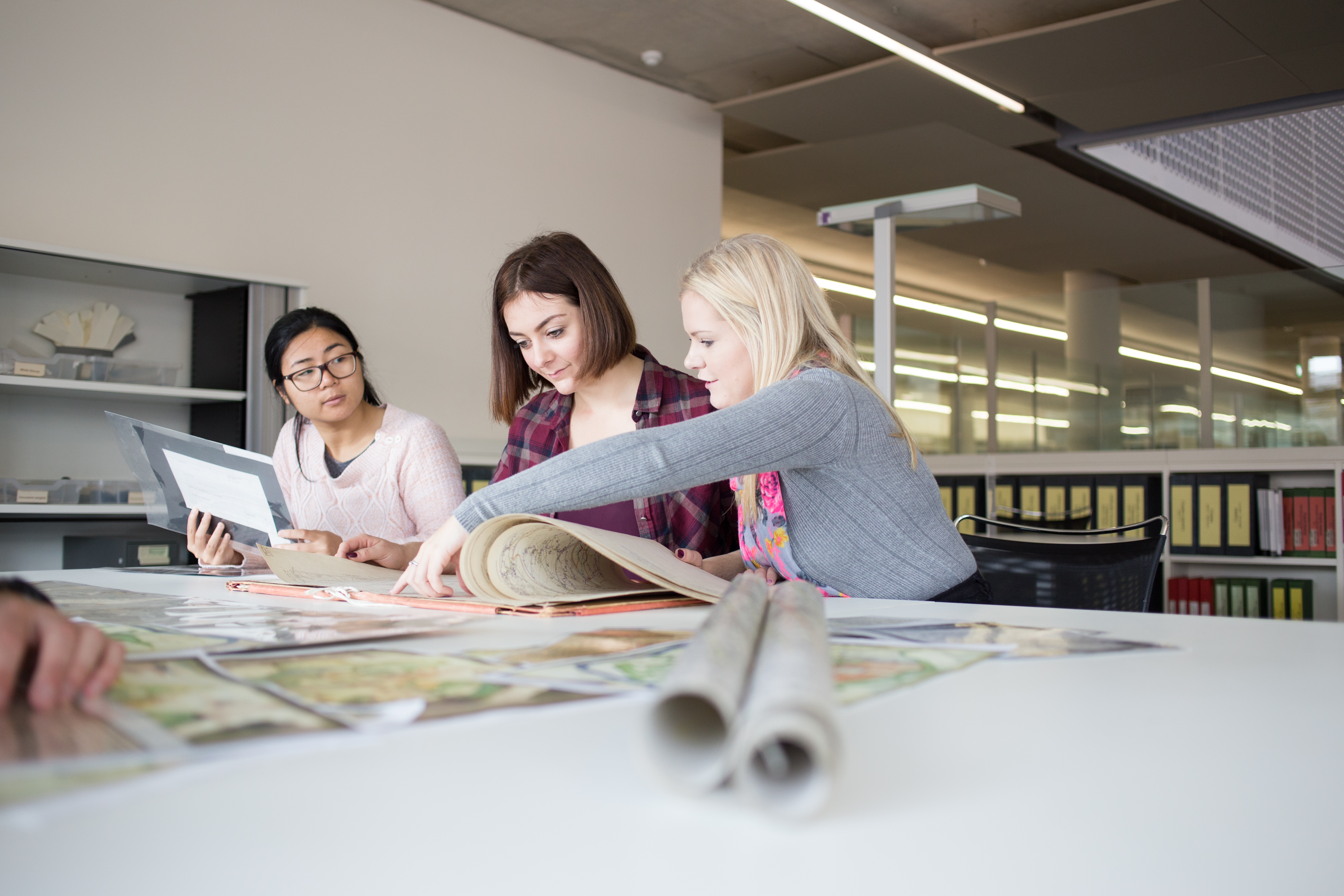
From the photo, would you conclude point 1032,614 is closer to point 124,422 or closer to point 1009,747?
point 1009,747

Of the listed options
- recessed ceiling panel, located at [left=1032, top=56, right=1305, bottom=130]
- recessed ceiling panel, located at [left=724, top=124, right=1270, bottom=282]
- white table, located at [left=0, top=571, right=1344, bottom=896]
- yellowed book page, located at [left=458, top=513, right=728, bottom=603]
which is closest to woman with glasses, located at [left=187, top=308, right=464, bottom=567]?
yellowed book page, located at [left=458, top=513, right=728, bottom=603]

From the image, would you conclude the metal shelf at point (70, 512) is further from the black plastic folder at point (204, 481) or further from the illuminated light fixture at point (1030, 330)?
the illuminated light fixture at point (1030, 330)

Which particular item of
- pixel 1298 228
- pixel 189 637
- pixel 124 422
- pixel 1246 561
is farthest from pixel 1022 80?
pixel 189 637

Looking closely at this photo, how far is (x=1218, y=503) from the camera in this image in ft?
11.5

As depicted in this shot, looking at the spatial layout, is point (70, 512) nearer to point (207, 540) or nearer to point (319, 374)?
point (319, 374)

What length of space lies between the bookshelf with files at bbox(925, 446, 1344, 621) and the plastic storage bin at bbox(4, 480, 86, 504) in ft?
10.0

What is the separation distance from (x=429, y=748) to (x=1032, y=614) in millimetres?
718

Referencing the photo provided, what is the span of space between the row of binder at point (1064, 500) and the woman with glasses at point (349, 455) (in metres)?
1.97

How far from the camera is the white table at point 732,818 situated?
0.30 m

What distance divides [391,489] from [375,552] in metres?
0.44

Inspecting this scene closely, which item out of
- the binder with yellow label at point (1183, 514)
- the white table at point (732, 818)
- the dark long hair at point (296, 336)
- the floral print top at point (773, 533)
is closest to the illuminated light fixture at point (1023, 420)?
the binder with yellow label at point (1183, 514)

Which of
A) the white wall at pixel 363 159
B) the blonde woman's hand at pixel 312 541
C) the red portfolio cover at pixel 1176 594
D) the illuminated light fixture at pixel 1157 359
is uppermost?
the white wall at pixel 363 159

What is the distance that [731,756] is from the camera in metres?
0.33

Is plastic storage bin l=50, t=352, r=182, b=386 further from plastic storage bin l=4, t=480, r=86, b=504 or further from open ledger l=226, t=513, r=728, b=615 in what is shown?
open ledger l=226, t=513, r=728, b=615
